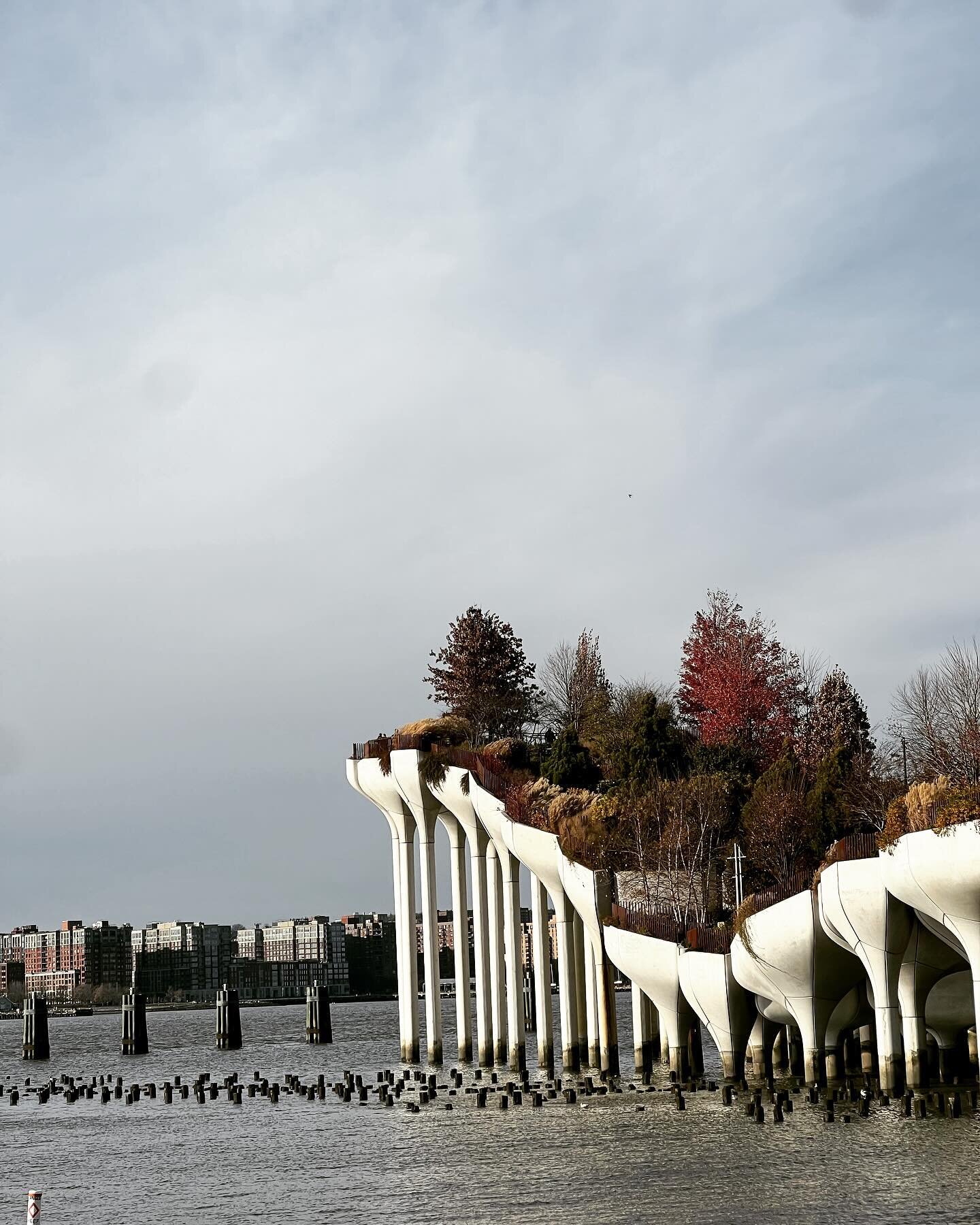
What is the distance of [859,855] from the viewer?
34406 mm

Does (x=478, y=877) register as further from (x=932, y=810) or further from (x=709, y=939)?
(x=932, y=810)

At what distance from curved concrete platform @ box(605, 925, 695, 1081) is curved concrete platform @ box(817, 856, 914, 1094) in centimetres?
798

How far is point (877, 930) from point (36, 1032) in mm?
69488

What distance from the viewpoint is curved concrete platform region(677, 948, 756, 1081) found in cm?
4040

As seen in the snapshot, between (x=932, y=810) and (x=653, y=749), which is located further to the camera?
(x=653, y=749)

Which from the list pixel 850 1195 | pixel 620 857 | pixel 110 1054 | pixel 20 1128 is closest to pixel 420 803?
pixel 620 857

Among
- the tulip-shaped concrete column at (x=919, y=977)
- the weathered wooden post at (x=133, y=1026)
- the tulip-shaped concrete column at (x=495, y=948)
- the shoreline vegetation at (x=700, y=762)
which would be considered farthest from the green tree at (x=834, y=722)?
the weathered wooden post at (x=133, y=1026)

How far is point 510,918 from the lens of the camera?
5284 centimetres

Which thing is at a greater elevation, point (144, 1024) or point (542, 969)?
point (542, 969)

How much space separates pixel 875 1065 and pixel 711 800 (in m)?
12.4

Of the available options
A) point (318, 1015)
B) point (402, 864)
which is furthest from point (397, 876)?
point (318, 1015)

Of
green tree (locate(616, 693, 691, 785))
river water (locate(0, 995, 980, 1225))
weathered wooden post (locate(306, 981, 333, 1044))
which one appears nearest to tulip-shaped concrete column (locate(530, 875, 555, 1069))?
river water (locate(0, 995, 980, 1225))

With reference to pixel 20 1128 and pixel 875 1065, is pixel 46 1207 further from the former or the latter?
pixel 875 1065

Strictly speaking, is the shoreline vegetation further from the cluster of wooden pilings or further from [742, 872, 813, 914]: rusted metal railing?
the cluster of wooden pilings
